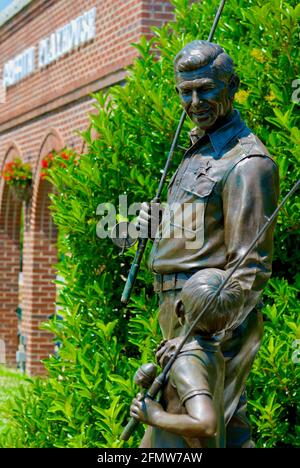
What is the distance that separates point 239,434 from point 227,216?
88 centimetres

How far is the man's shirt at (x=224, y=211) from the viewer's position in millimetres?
3627

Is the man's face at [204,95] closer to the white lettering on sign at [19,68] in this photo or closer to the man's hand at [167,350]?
the man's hand at [167,350]

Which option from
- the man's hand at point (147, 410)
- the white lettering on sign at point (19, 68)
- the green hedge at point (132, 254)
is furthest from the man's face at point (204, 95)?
the white lettering on sign at point (19, 68)

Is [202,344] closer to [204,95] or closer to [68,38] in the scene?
[204,95]

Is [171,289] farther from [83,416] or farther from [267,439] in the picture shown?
[83,416]

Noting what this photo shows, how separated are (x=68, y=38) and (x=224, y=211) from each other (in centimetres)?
977

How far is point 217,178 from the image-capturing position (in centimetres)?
374

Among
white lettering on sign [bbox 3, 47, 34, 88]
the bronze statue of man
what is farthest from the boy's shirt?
white lettering on sign [bbox 3, 47, 34, 88]

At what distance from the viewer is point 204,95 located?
12.3ft

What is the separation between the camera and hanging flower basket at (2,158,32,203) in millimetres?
14945
